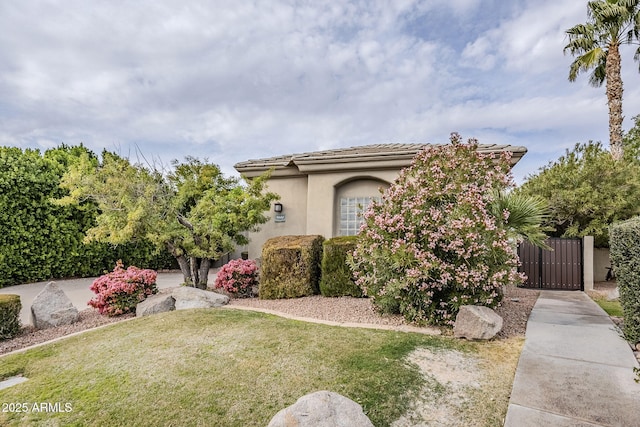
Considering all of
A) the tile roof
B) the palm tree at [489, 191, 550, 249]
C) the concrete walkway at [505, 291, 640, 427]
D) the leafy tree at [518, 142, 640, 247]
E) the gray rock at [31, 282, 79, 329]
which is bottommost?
the gray rock at [31, 282, 79, 329]

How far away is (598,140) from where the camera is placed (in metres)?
13.1

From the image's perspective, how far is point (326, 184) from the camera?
39.5 feet

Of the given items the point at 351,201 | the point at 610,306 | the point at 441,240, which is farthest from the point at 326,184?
the point at 610,306

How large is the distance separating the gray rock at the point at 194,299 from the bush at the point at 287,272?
1.38 m

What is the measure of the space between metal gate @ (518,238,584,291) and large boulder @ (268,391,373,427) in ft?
38.5

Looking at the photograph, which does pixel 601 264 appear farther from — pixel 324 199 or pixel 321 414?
pixel 321 414

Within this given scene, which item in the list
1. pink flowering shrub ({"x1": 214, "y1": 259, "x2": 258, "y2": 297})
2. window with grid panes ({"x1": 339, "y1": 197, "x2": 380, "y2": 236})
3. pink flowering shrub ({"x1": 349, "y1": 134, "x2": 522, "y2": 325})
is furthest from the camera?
window with grid panes ({"x1": 339, "y1": 197, "x2": 380, "y2": 236})

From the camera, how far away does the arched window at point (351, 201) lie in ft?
39.1

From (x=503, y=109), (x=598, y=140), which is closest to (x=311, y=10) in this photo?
(x=503, y=109)

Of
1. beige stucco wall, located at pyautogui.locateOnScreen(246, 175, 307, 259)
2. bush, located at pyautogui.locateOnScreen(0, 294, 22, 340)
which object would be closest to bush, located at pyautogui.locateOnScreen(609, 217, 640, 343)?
beige stucco wall, located at pyautogui.locateOnScreen(246, 175, 307, 259)

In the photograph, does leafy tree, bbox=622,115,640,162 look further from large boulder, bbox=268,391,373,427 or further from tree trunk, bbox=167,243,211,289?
large boulder, bbox=268,391,373,427

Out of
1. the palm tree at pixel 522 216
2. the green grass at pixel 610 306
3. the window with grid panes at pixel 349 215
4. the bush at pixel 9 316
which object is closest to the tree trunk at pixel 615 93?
the green grass at pixel 610 306

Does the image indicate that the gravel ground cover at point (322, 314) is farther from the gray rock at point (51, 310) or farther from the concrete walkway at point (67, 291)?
the concrete walkway at point (67, 291)

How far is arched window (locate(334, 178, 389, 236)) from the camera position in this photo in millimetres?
11930
